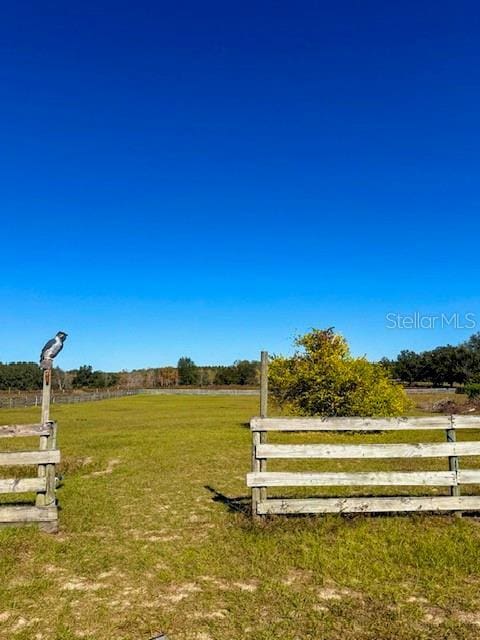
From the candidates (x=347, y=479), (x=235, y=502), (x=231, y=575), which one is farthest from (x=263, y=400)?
(x=231, y=575)

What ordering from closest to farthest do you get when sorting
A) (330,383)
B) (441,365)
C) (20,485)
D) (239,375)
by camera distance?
(20,485) → (330,383) → (441,365) → (239,375)

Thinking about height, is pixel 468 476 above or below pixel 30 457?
below

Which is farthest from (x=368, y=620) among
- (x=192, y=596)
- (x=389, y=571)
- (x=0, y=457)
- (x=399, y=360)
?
(x=399, y=360)

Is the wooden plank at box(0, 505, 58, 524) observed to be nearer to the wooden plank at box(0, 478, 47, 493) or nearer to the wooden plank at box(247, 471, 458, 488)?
the wooden plank at box(0, 478, 47, 493)

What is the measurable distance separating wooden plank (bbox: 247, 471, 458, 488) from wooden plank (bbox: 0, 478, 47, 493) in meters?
3.12

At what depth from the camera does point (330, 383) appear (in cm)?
2203

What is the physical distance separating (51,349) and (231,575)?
14.4 ft

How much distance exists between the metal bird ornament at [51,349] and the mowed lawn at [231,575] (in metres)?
2.45

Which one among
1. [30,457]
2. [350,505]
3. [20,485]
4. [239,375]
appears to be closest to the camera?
[20,485]

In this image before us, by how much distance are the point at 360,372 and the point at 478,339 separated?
7949 centimetres

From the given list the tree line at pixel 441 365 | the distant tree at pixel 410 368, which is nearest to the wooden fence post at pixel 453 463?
the tree line at pixel 441 365

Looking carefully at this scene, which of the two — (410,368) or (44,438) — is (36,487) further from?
A: (410,368)

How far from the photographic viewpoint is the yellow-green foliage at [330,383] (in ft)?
71.9

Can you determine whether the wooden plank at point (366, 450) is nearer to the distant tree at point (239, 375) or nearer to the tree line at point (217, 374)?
the tree line at point (217, 374)
